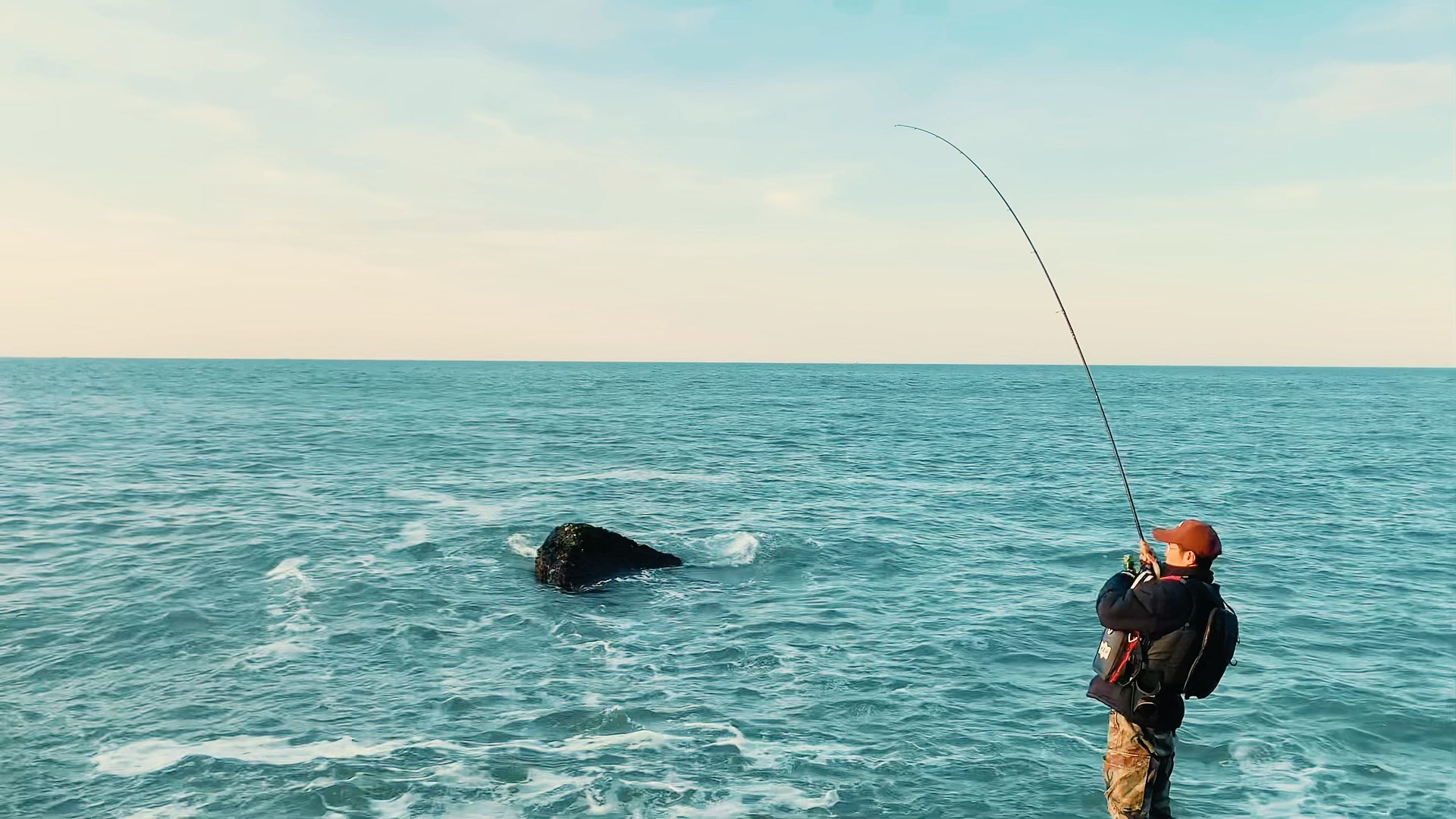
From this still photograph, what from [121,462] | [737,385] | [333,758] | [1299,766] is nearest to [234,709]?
[333,758]

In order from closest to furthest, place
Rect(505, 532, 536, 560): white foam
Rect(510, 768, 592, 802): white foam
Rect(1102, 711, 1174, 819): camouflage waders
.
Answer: Rect(1102, 711, 1174, 819): camouflage waders → Rect(510, 768, 592, 802): white foam → Rect(505, 532, 536, 560): white foam

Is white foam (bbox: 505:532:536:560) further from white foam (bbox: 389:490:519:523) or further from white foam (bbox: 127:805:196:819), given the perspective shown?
white foam (bbox: 127:805:196:819)

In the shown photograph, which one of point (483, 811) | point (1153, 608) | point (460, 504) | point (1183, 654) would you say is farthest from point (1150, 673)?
point (460, 504)

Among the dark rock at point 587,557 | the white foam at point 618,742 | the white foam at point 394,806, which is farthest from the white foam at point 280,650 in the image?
the white foam at point 618,742

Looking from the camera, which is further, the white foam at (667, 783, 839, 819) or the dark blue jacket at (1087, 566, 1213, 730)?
the white foam at (667, 783, 839, 819)

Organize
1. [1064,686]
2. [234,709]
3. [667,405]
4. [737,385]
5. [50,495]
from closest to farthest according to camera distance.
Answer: [234,709]
[1064,686]
[50,495]
[667,405]
[737,385]

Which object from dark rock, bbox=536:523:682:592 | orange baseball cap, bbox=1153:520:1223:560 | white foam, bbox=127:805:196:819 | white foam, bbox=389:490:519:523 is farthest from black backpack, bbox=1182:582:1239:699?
white foam, bbox=389:490:519:523

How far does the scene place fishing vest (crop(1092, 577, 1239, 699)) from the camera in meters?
6.43

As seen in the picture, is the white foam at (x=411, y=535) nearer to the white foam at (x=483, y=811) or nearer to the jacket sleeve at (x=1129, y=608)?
the white foam at (x=483, y=811)

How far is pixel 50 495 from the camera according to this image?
3112cm

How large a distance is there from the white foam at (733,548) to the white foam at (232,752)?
11.6m

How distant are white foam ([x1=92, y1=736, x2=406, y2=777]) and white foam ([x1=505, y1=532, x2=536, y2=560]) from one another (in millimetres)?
10467

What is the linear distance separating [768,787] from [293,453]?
39315mm

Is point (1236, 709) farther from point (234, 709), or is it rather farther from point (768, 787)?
point (234, 709)
